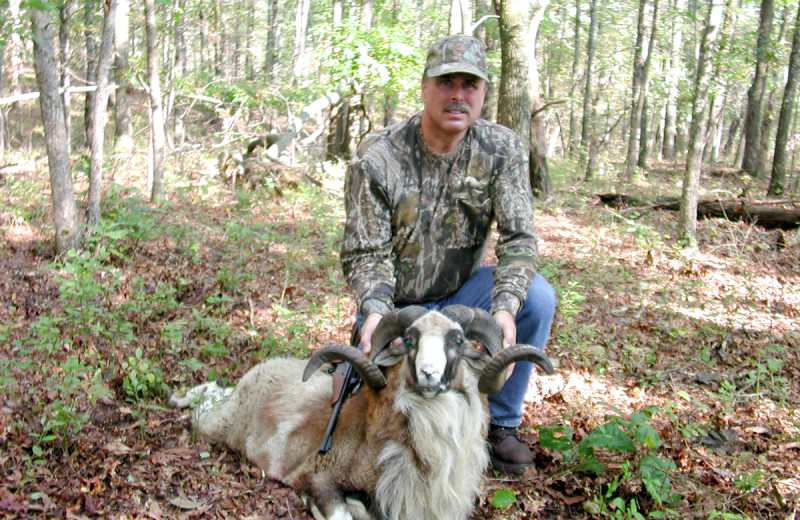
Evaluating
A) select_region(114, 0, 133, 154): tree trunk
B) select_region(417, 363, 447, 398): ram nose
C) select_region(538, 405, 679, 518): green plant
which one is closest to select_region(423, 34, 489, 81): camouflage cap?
select_region(417, 363, 447, 398): ram nose

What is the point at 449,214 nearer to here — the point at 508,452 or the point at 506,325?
the point at 506,325

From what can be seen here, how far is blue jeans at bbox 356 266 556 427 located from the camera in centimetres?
417

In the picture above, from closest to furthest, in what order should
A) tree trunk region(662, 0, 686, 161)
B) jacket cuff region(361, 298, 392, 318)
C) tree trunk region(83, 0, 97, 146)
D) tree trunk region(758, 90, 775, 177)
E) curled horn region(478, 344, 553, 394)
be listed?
curled horn region(478, 344, 553, 394)
jacket cuff region(361, 298, 392, 318)
tree trunk region(83, 0, 97, 146)
tree trunk region(758, 90, 775, 177)
tree trunk region(662, 0, 686, 161)

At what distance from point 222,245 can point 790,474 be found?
7.43 metres

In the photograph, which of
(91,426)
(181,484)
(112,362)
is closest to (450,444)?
(181,484)

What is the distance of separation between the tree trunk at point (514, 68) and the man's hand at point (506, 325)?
8.39 metres

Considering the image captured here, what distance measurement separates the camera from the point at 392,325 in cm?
370

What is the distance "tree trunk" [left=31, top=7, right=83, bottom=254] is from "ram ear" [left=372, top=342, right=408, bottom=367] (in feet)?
18.0

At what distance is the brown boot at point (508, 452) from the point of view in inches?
168

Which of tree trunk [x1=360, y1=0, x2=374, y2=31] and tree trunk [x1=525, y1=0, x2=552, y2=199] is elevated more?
tree trunk [x1=360, y1=0, x2=374, y2=31]

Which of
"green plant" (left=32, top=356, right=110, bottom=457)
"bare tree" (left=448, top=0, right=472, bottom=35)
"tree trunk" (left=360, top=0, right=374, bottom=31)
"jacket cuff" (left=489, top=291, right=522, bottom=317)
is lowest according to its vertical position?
"green plant" (left=32, top=356, right=110, bottom=457)

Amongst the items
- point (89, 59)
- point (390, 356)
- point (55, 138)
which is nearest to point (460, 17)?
point (55, 138)

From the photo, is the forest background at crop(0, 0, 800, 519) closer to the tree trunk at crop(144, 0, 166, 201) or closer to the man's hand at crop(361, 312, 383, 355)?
the tree trunk at crop(144, 0, 166, 201)

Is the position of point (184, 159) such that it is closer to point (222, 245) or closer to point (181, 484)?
point (222, 245)
